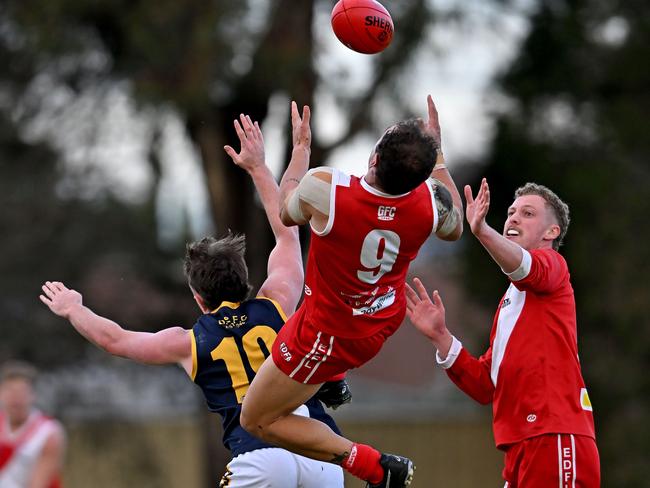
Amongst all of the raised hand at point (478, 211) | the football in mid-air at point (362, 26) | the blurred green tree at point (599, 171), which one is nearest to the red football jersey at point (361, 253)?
the raised hand at point (478, 211)

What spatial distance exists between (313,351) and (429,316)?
1.20 m

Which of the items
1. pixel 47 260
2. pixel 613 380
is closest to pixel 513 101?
pixel 613 380

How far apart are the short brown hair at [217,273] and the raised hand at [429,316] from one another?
1.00 m

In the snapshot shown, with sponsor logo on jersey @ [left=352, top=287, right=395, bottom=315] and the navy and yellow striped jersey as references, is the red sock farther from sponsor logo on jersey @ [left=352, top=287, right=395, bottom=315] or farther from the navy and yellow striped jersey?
sponsor logo on jersey @ [left=352, top=287, right=395, bottom=315]

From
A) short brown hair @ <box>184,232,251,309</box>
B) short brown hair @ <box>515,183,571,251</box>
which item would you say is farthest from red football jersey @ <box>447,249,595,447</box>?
short brown hair @ <box>184,232,251,309</box>

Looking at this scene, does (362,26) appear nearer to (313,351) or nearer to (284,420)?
(313,351)

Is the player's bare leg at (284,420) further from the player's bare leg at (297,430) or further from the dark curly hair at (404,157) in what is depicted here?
the dark curly hair at (404,157)

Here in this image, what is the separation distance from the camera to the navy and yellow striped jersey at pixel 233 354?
20.0 ft

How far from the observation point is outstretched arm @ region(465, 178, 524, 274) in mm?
5715

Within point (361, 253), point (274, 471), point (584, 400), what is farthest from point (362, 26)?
point (274, 471)

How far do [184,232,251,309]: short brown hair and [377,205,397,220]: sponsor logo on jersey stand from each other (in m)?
1.09

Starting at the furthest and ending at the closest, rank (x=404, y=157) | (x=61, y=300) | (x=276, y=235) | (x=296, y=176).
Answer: (x=276, y=235), (x=61, y=300), (x=296, y=176), (x=404, y=157)

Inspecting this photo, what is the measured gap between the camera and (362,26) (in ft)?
20.9

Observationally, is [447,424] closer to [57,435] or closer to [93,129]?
[93,129]
